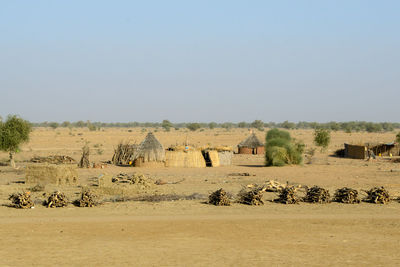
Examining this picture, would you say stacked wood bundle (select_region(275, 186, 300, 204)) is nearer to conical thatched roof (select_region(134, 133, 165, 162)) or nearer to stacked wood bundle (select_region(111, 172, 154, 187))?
stacked wood bundle (select_region(111, 172, 154, 187))

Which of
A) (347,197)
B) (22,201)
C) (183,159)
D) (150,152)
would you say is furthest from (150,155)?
(347,197)

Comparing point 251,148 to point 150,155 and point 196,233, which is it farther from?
point 196,233

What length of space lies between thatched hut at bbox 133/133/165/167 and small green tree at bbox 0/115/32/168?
5.60 meters

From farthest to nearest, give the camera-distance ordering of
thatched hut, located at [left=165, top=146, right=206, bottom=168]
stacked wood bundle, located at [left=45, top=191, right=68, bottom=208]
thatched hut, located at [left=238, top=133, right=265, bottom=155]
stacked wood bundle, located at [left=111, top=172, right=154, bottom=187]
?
thatched hut, located at [left=238, top=133, right=265, bottom=155], thatched hut, located at [left=165, top=146, right=206, bottom=168], stacked wood bundle, located at [left=111, top=172, right=154, bottom=187], stacked wood bundle, located at [left=45, top=191, right=68, bottom=208]

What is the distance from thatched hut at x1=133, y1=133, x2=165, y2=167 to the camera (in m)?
25.1

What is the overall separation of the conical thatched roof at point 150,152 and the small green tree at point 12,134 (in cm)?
562

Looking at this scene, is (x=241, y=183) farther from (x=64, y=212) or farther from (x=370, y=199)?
(x=64, y=212)

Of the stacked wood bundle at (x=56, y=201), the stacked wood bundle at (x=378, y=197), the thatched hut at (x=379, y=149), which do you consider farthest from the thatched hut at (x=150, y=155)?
the thatched hut at (x=379, y=149)

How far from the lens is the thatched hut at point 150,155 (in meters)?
25.1

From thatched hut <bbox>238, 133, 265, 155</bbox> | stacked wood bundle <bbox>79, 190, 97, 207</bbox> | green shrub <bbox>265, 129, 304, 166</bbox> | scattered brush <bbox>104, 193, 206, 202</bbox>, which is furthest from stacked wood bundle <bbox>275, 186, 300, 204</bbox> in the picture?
thatched hut <bbox>238, 133, 265, 155</bbox>

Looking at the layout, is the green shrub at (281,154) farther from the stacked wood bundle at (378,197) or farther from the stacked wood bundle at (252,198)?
the stacked wood bundle at (252,198)

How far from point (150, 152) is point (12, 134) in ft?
21.8

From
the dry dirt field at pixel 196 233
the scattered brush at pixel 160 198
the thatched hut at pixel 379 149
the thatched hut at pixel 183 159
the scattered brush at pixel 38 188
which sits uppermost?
the thatched hut at pixel 379 149

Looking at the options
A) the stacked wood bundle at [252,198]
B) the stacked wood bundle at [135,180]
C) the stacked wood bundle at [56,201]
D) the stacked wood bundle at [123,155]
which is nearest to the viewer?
→ the stacked wood bundle at [56,201]
